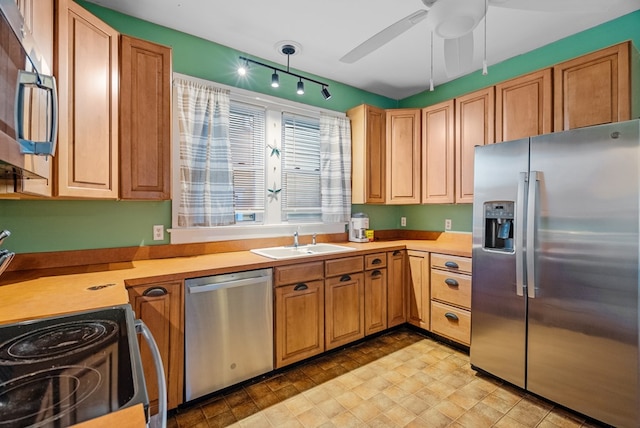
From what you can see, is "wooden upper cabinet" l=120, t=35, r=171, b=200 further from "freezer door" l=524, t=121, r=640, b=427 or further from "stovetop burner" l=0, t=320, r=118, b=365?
"freezer door" l=524, t=121, r=640, b=427

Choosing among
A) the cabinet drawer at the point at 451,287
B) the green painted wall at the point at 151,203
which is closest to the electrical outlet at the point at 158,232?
the green painted wall at the point at 151,203

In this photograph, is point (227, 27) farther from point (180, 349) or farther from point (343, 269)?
point (180, 349)

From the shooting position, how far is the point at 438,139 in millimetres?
3145

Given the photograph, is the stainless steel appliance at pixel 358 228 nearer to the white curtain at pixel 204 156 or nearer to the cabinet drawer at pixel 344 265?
the cabinet drawer at pixel 344 265

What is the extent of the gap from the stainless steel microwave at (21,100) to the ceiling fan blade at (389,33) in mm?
1503

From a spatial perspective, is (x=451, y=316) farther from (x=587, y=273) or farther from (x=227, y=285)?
(x=227, y=285)

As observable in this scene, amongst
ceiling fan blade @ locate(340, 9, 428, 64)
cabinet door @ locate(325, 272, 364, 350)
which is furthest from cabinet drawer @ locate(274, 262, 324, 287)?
ceiling fan blade @ locate(340, 9, 428, 64)

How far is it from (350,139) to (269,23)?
1441mm

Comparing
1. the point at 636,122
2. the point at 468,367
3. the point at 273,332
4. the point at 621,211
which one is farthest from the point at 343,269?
the point at 636,122

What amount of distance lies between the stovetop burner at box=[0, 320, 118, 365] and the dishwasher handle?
82 centimetres

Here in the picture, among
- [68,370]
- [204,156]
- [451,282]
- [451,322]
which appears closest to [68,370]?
[68,370]

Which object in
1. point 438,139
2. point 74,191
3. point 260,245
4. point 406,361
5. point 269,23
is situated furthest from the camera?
point 438,139

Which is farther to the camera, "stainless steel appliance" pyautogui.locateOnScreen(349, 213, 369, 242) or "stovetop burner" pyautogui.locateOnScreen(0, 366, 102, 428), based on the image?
"stainless steel appliance" pyautogui.locateOnScreen(349, 213, 369, 242)

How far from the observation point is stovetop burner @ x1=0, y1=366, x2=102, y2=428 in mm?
548
